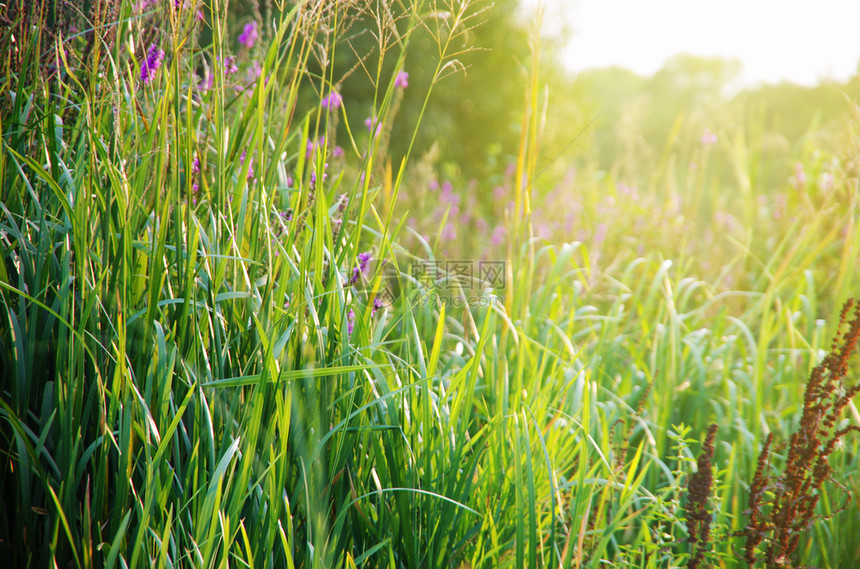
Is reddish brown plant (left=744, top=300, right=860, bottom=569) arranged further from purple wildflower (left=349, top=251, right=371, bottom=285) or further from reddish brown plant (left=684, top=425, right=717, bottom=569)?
purple wildflower (left=349, top=251, right=371, bottom=285)

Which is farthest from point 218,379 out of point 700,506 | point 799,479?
point 799,479

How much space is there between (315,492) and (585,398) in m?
0.63

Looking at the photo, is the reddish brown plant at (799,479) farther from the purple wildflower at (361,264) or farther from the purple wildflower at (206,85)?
the purple wildflower at (206,85)

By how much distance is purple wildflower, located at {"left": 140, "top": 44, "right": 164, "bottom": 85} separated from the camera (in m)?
1.14

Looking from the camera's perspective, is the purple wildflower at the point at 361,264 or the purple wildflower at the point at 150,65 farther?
the purple wildflower at the point at 361,264

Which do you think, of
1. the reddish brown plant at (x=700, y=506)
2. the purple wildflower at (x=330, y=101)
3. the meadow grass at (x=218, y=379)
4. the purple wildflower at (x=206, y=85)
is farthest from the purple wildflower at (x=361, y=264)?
the reddish brown plant at (x=700, y=506)

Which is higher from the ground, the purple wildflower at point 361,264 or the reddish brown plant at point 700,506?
the purple wildflower at point 361,264

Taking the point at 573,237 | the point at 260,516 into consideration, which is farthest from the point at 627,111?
the point at 260,516

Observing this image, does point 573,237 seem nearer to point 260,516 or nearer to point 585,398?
point 585,398

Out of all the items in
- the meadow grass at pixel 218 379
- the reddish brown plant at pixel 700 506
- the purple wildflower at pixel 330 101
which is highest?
the purple wildflower at pixel 330 101

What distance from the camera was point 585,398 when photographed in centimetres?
120

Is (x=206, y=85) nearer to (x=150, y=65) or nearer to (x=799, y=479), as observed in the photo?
(x=150, y=65)

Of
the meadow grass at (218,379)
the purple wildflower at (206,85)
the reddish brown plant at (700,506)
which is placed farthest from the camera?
the purple wildflower at (206,85)

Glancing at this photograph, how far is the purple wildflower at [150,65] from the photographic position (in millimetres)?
1138
